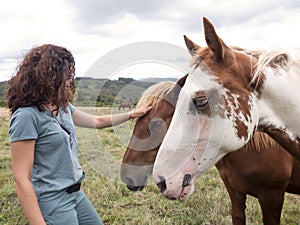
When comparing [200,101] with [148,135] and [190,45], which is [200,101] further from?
[148,135]

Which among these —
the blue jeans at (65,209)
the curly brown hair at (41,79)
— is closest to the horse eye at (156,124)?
the blue jeans at (65,209)

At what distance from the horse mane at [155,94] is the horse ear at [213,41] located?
116cm

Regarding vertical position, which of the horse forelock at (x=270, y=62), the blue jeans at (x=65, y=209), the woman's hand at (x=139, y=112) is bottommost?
the blue jeans at (x=65, y=209)

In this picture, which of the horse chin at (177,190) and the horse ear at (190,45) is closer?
the horse chin at (177,190)

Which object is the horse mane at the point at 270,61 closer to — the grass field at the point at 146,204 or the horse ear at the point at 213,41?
the horse ear at the point at 213,41

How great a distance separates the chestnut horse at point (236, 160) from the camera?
2957 millimetres

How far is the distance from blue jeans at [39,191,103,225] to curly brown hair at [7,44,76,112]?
0.60m

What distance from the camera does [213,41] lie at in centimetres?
184

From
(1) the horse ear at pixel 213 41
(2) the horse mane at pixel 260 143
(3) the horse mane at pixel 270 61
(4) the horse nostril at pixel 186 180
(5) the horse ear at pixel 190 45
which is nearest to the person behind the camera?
(1) the horse ear at pixel 213 41

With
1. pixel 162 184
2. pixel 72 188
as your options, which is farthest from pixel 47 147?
pixel 162 184

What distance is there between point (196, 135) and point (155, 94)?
1.19 meters

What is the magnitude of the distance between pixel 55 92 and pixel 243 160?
190 cm

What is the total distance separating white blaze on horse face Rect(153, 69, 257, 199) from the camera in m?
1.91

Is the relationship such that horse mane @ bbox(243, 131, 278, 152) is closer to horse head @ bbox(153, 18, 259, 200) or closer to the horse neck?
the horse neck
